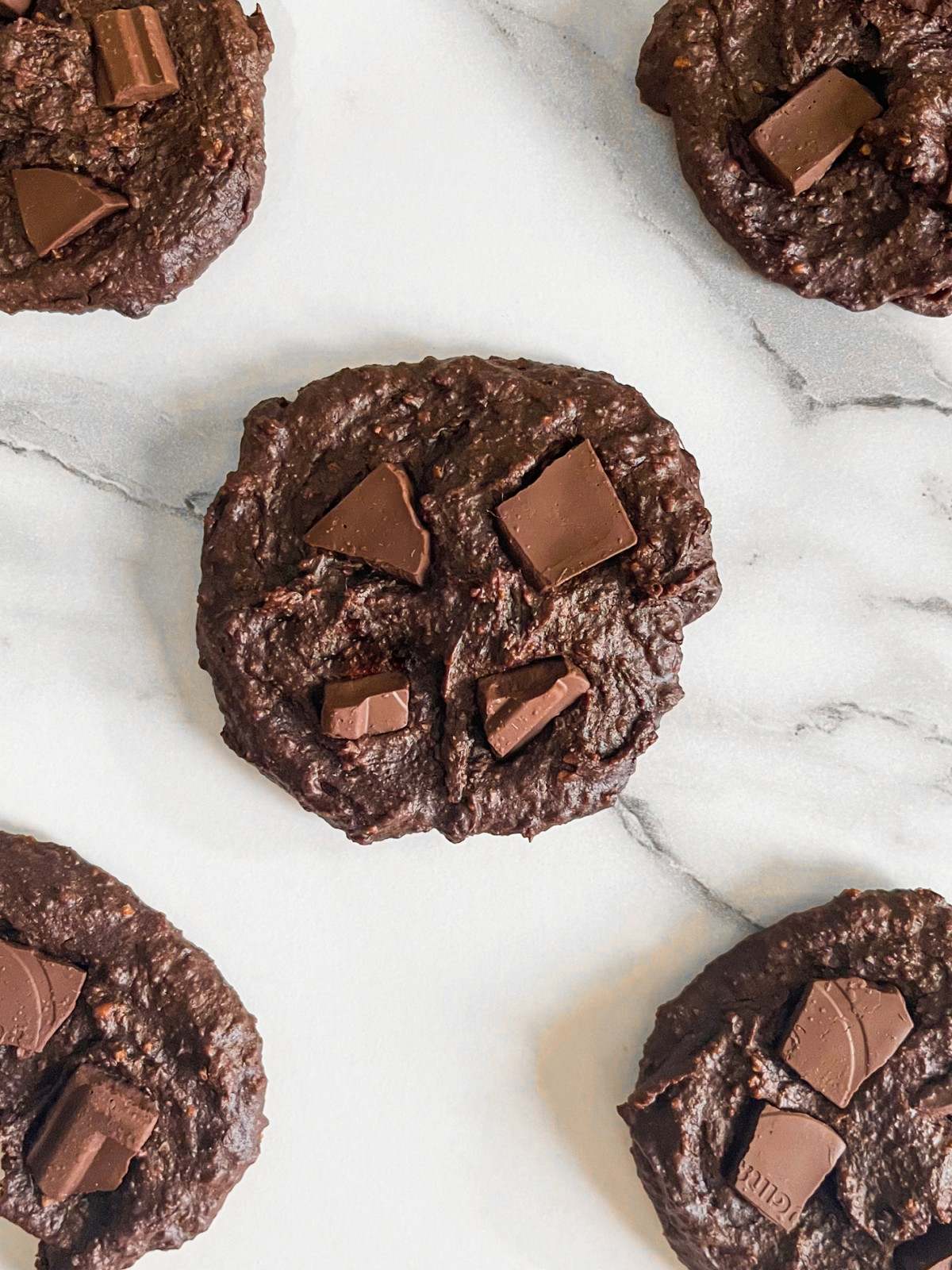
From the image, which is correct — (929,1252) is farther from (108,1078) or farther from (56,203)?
(56,203)

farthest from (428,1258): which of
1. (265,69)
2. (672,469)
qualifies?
(265,69)

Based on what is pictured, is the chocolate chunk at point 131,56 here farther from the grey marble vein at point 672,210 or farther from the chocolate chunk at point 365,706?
the chocolate chunk at point 365,706

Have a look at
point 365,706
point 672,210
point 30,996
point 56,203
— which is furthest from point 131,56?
point 30,996

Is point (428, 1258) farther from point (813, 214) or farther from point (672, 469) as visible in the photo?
point (813, 214)

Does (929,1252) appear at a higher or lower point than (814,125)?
lower

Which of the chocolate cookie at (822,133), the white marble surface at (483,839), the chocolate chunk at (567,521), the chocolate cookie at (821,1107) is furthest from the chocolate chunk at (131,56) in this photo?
the chocolate cookie at (821,1107)

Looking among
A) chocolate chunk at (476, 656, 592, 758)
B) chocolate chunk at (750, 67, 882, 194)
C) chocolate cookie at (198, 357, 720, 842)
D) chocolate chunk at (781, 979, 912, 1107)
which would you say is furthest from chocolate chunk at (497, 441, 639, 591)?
chocolate chunk at (781, 979, 912, 1107)

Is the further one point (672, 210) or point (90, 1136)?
point (672, 210)
